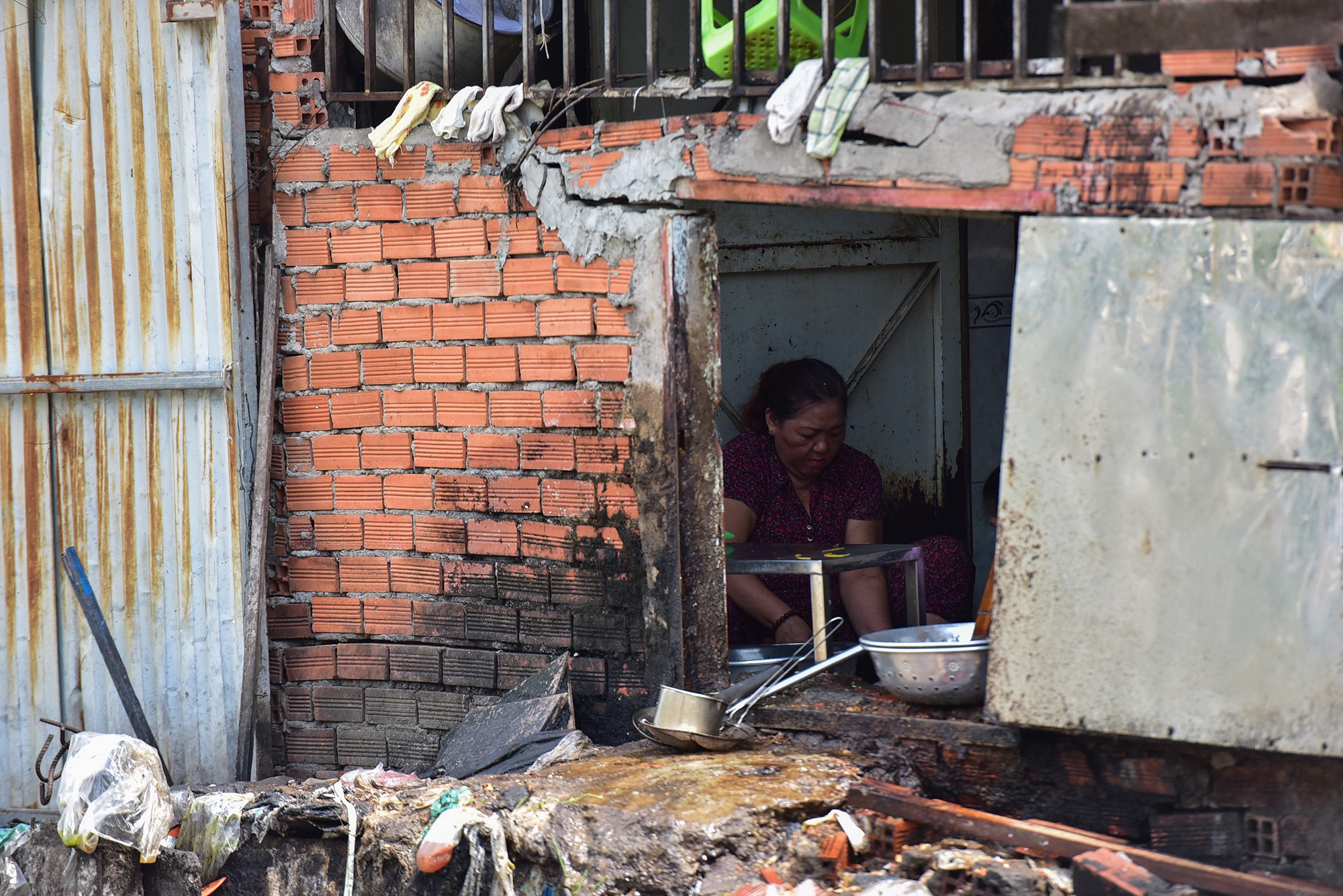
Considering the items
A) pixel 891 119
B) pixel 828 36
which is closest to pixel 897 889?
pixel 891 119

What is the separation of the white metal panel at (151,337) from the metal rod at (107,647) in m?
0.06

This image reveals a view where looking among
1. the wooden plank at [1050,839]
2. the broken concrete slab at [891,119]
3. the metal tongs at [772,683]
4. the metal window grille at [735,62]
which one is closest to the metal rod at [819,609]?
the metal tongs at [772,683]

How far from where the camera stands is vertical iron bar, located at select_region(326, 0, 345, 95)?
12.7 feet

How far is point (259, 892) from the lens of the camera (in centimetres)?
340

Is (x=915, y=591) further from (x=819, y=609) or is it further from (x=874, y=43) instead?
(x=874, y=43)

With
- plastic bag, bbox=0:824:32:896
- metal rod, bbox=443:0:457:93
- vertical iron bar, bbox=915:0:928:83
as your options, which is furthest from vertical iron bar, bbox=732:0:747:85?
plastic bag, bbox=0:824:32:896

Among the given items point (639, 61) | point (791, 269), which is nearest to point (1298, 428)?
point (791, 269)

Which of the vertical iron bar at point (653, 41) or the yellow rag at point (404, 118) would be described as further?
the yellow rag at point (404, 118)

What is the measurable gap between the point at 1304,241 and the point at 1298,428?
1.42 ft

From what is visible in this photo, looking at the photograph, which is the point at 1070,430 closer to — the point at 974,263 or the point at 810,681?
the point at 810,681

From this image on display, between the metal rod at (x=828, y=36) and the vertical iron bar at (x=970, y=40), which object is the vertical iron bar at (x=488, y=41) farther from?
the vertical iron bar at (x=970, y=40)

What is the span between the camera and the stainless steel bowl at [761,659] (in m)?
3.82

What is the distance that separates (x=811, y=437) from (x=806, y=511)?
349 millimetres

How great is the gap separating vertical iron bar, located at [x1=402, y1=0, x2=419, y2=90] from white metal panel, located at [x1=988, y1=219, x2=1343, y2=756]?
6.74 ft
